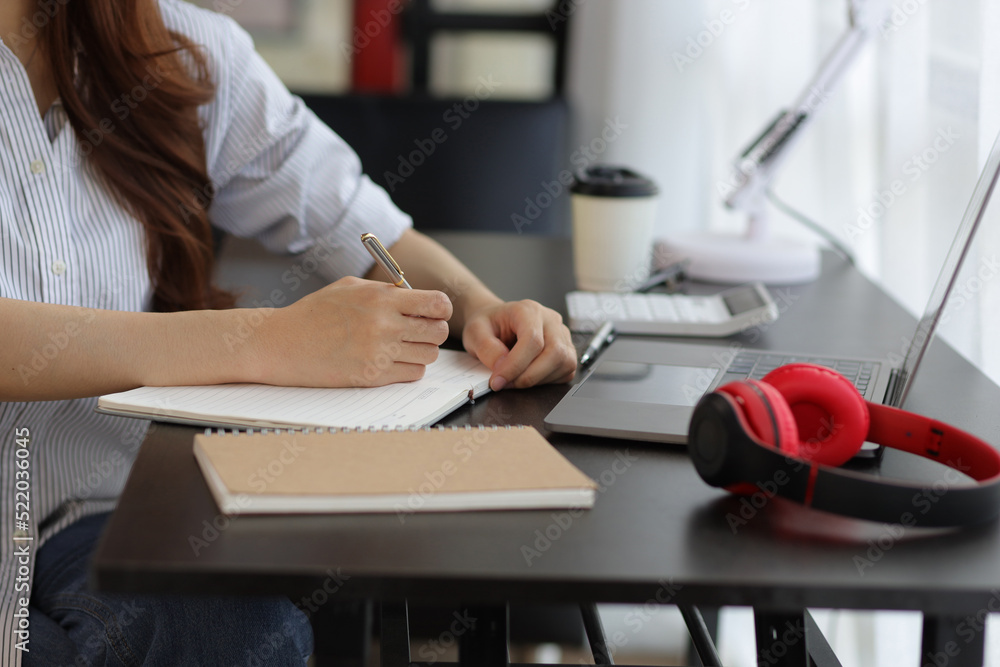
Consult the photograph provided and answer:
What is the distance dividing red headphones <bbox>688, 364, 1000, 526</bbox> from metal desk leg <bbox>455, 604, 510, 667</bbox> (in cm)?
28

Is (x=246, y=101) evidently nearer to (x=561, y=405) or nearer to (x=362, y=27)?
(x=561, y=405)

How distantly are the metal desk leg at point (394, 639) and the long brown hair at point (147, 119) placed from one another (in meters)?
0.40

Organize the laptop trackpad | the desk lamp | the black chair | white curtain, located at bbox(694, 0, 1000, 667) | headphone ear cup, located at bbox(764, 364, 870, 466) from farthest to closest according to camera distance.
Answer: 1. the black chair
2. the desk lamp
3. white curtain, located at bbox(694, 0, 1000, 667)
4. the laptop trackpad
5. headphone ear cup, located at bbox(764, 364, 870, 466)

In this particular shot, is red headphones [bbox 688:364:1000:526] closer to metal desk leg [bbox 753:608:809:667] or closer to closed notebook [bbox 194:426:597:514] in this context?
closed notebook [bbox 194:426:597:514]

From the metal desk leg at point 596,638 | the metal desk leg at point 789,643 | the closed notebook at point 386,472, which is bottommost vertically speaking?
the metal desk leg at point 596,638

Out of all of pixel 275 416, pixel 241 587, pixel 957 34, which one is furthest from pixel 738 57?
pixel 241 587

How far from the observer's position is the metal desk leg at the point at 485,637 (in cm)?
81

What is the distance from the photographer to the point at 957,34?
1.23 m

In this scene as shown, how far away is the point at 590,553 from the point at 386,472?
136 millimetres

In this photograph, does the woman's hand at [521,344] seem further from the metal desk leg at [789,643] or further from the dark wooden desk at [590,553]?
the metal desk leg at [789,643]

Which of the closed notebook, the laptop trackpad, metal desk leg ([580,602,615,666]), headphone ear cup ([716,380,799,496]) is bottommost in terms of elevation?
metal desk leg ([580,602,615,666])

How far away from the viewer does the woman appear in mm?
778

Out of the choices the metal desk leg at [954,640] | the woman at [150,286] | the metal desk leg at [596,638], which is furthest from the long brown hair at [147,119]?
the metal desk leg at [954,640]

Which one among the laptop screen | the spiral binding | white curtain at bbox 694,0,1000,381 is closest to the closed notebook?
the spiral binding
